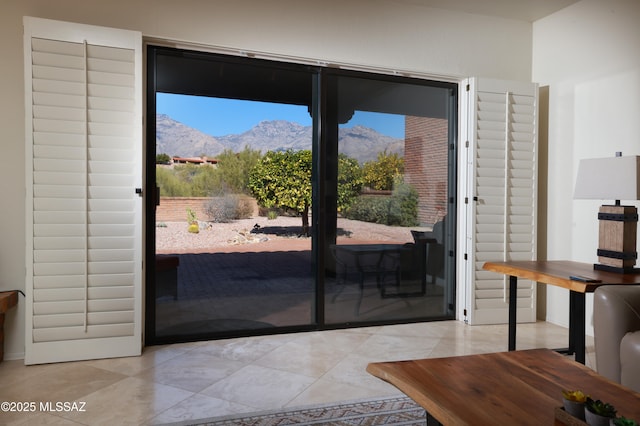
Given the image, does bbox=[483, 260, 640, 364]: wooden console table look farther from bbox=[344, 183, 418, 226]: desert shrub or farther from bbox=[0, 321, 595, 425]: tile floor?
bbox=[344, 183, 418, 226]: desert shrub

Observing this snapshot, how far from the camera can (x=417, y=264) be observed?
3822mm

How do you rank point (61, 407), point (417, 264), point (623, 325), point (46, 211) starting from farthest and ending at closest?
point (417, 264) < point (46, 211) < point (61, 407) < point (623, 325)

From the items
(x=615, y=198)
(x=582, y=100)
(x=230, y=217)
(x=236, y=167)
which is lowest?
(x=230, y=217)

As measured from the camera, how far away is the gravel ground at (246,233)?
10.6 feet

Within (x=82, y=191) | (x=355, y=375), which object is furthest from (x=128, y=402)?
(x=82, y=191)

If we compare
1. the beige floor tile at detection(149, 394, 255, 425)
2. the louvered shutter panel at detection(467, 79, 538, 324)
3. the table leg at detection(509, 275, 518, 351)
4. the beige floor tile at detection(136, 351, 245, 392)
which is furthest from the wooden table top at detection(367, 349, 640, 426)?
the louvered shutter panel at detection(467, 79, 538, 324)

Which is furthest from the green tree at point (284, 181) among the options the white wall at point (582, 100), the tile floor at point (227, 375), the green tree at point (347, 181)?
the white wall at point (582, 100)

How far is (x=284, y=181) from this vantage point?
347 cm

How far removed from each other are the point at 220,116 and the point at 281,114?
1.49 feet

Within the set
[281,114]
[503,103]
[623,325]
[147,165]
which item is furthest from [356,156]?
[623,325]

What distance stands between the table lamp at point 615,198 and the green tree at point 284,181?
5.98 ft

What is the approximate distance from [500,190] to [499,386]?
2636mm

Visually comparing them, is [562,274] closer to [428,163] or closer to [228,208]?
[428,163]

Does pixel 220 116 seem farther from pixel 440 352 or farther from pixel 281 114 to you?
pixel 440 352
